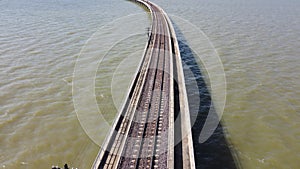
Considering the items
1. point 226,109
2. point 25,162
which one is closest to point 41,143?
point 25,162

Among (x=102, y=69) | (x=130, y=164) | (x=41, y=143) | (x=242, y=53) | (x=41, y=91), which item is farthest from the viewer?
(x=242, y=53)

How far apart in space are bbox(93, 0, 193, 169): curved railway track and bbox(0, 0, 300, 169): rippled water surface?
221cm

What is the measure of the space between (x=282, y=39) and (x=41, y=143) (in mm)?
37502

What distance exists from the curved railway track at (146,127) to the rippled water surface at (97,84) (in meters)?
2.21

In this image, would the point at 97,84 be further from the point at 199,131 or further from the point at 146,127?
the point at 199,131

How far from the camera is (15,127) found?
19906 millimetres

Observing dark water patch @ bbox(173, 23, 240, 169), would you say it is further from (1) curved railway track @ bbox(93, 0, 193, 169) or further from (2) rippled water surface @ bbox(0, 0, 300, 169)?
(1) curved railway track @ bbox(93, 0, 193, 169)

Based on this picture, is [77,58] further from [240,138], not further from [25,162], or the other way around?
[240,138]

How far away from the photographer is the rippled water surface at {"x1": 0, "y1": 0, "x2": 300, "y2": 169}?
18072 millimetres

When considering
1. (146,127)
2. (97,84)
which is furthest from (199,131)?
(97,84)

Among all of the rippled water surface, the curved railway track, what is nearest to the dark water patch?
the rippled water surface

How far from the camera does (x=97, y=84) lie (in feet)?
87.9

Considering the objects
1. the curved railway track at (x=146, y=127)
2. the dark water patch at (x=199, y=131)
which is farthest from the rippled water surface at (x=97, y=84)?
the curved railway track at (x=146, y=127)

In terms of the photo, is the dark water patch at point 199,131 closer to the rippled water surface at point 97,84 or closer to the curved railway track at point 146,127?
the rippled water surface at point 97,84
